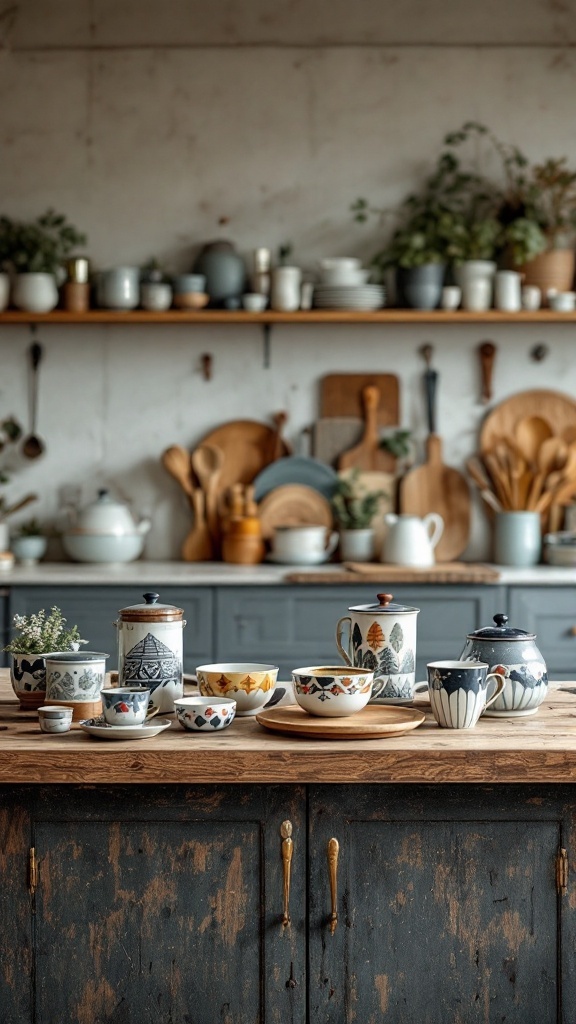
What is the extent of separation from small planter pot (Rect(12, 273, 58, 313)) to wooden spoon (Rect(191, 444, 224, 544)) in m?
0.87

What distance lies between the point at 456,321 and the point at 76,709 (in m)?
3.11

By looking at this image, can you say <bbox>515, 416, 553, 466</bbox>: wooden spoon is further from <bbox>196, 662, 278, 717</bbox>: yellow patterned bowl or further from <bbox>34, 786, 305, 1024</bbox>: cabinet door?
<bbox>34, 786, 305, 1024</bbox>: cabinet door

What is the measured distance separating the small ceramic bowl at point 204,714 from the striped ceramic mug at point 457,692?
1.15ft

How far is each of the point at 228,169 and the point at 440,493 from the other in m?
1.65

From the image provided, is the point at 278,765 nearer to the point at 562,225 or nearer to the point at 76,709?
the point at 76,709

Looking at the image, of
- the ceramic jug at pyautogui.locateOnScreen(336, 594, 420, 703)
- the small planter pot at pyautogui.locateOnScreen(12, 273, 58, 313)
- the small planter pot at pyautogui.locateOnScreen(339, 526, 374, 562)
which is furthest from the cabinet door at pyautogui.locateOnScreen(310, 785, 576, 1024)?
the small planter pot at pyautogui.locateOnScreen(12, 273, 58, 313)

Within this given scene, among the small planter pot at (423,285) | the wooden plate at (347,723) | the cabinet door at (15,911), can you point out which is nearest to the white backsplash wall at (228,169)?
the small planter pot at (423,285)

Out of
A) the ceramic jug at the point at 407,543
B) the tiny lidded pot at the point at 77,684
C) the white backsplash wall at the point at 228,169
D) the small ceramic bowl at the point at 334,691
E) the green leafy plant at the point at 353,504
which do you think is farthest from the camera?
the white backsplash wall at the point at 228,169

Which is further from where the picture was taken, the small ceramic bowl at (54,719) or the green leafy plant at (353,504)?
the green leafy plant at (353,504)

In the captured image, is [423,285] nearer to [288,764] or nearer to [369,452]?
[369,452]

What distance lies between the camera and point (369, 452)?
16.0 ft

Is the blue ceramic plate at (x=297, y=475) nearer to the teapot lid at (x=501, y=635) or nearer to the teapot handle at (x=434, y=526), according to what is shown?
the teapot handle at (x=434, y=526)

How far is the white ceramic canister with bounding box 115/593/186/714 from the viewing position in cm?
204

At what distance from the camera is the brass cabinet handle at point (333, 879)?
1873 millimetres
